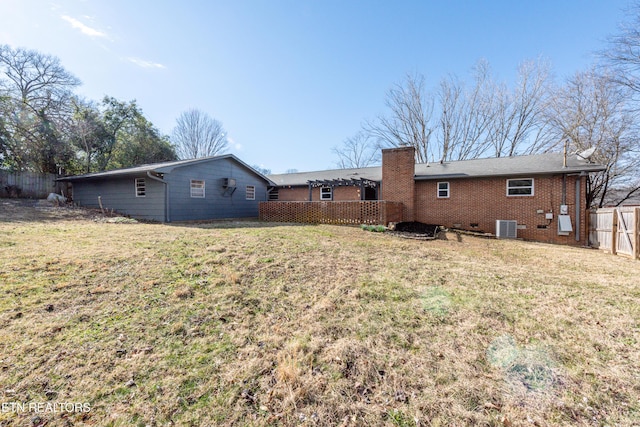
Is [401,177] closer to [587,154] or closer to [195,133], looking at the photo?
[587,154]

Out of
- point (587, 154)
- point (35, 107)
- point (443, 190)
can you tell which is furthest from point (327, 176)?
point (35, 107)

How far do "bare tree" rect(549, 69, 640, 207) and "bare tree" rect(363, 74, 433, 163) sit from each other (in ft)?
32.1

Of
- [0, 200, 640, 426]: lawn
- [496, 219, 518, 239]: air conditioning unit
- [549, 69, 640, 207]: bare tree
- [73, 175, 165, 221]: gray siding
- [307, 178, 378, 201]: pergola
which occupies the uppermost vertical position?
[549, 69, 640, 207]: bare tree

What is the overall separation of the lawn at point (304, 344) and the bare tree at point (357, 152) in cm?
2575

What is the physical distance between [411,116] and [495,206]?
16.1 m

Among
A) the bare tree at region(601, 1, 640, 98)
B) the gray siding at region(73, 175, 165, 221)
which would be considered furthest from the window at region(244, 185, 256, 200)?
the bare tree at region(601, 1, 640, 98)

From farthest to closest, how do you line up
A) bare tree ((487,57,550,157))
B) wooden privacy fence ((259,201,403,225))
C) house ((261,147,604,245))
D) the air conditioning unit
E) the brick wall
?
bare tree ((487,57,550,157)), wooden privacy fence ((259,201,403,225)), the air conditioning unit, the brick wall, house ((261,147,604,245))

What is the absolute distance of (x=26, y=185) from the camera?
15555 millimetres

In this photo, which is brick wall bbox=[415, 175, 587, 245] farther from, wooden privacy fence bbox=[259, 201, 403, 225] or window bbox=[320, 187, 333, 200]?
window bbox=[320, 187, 333, 200]

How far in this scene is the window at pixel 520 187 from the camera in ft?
36.3

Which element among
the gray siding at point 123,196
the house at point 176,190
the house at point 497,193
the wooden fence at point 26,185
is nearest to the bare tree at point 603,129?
the house at point 497,193

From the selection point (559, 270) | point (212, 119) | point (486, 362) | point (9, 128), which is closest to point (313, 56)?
point (559, 270)

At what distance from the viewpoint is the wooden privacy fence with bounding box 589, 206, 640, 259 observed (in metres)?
6.93

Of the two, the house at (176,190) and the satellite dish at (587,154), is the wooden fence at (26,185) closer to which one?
the house at (176,190)
